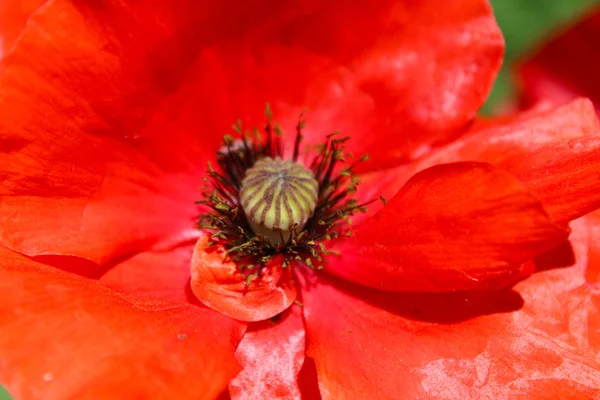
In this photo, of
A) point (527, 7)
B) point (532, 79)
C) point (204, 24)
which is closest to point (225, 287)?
point (204, 24)

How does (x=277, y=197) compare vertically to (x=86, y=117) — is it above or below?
below

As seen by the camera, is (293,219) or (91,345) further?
(293,219)

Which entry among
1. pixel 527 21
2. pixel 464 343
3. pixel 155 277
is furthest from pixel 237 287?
pixel 527 21

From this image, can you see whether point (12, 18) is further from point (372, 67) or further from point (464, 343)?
point (464, 343)

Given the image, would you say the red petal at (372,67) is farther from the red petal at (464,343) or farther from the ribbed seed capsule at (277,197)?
the red petal at (464,343)

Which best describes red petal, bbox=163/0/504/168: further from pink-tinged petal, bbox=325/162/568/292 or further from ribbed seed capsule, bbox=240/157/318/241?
pink-tinged petal, bbox=325/162/568/292

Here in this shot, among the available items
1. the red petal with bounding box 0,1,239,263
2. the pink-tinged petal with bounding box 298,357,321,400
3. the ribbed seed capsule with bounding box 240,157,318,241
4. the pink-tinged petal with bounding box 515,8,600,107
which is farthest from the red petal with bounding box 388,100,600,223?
the pink-tinged petal with bounding box 515,8,600,107

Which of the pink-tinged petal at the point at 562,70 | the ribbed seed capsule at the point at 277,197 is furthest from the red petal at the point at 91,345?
the pink-tinged petal at the point at 562,70
